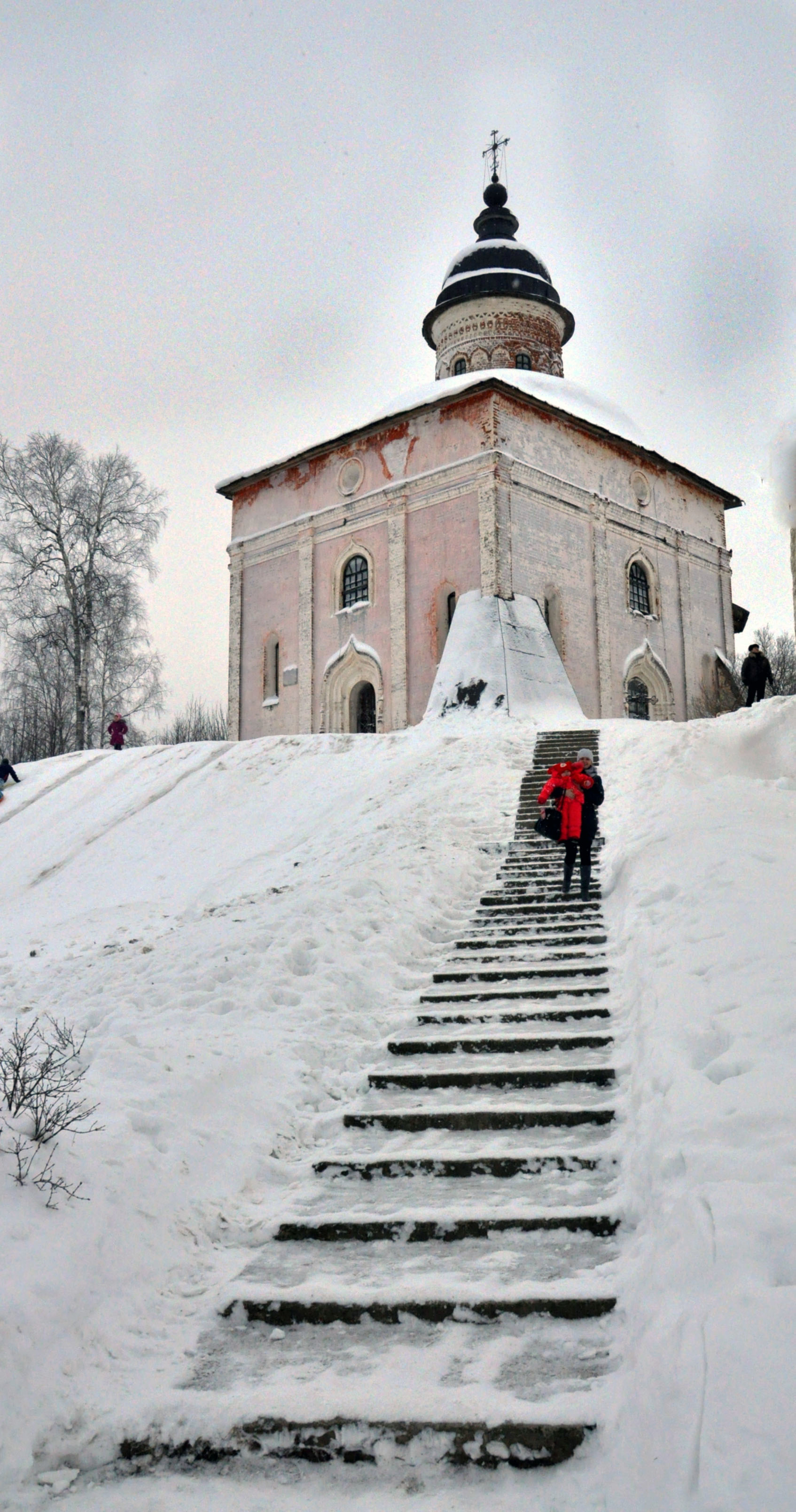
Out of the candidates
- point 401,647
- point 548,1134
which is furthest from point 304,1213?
point 401,647

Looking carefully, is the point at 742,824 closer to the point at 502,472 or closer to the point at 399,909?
the point at 399,909

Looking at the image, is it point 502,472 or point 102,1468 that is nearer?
point 102,1468

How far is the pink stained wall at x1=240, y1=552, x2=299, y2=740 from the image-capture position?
26297 millimetres

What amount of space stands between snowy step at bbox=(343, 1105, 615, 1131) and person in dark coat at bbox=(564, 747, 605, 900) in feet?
12.9

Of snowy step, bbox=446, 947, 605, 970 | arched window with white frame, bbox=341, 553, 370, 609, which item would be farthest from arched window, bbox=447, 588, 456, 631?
snowy step, bbox=446, 947, 605, 970

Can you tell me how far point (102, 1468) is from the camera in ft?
11.6

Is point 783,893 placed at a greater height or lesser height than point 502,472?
lesser

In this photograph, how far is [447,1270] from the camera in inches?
171

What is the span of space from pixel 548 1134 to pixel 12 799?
1694 centimetres

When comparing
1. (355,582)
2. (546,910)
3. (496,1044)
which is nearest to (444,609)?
(355,582)

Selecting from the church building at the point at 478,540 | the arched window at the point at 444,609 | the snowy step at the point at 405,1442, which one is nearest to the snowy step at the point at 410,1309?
the snowy step at the point at 405,1442

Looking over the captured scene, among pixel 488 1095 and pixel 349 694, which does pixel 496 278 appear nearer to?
pixel 349 694

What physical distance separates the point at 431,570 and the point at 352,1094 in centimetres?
1853

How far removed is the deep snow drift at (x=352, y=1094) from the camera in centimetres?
325
